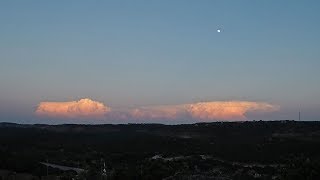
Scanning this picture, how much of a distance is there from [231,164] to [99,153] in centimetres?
2681

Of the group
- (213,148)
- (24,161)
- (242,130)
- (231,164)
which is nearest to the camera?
(24,161)

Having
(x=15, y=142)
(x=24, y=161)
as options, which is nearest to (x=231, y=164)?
(x=24, y=161)

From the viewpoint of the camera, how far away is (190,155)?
9244cm

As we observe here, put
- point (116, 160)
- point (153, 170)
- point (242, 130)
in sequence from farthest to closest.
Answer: point (242, 130) < point (116, 160) < point (153, 170)

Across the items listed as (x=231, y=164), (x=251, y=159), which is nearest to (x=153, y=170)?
(x=231, y=164)

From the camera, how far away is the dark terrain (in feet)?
194

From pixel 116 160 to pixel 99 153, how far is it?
12.1 meters

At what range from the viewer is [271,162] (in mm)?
81750

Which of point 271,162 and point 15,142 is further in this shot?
Answer: point 15,142

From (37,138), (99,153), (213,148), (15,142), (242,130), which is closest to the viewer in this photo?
(99,153)

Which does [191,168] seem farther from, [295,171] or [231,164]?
[295,171]

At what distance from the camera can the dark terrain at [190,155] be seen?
194ft

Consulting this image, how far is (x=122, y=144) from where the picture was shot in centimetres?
11600

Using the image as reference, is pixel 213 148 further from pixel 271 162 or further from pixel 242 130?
pixel 242 130
